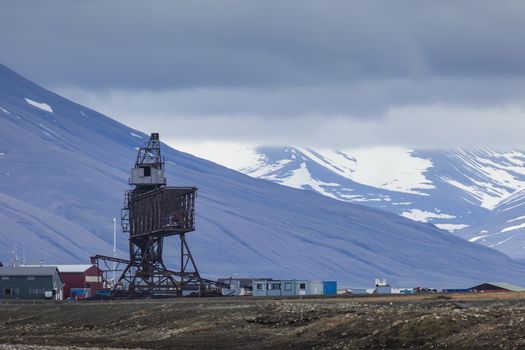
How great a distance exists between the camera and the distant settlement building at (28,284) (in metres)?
152

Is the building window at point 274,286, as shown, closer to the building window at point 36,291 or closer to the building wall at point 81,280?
the building window at point 36,291

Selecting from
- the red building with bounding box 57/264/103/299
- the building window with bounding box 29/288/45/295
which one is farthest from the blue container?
the building window with bounding box 29/288/45/295

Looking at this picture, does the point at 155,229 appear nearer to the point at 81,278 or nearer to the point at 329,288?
the point at 329,288

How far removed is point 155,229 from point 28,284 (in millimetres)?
15252

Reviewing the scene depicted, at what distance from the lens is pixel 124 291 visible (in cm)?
14412

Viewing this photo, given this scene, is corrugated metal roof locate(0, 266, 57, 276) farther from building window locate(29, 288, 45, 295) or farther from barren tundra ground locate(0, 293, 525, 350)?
barren tundra ground locate(0, 293, 525, 350)

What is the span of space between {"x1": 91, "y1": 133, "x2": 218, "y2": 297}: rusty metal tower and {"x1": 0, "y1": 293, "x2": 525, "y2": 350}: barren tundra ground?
1812 inches

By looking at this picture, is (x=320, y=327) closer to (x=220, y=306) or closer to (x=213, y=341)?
(x=213, y=341)

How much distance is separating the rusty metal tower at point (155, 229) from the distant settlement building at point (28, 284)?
7793 mm

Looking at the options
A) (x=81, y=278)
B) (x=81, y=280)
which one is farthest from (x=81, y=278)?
(x=81, y=280)

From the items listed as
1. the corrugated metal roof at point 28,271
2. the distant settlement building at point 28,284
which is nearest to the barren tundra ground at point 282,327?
the distant settlement building at point 28,284

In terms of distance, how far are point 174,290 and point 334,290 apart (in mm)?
18352

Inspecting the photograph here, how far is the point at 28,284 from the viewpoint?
502 ft

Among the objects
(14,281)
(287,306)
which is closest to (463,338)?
(287,306)
